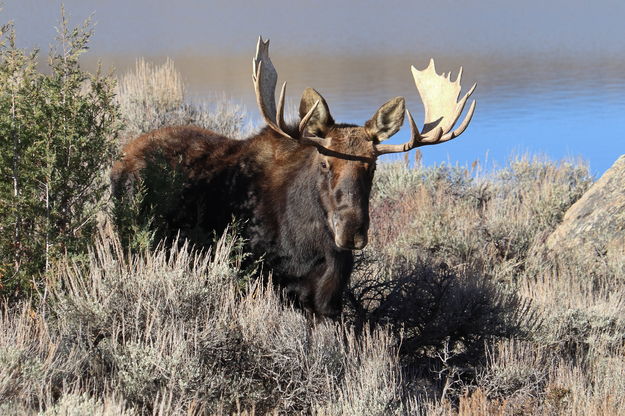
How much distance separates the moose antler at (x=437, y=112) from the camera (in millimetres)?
5992

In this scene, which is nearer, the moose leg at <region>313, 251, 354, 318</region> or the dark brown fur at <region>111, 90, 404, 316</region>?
the dark brown fur at <region>111, 90, 404, 316</region>

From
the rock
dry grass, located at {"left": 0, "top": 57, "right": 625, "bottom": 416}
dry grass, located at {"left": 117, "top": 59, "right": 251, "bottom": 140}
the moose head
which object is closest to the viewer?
dry grass, located at {"left": 0, "top": 57, "right": 625, "bottom": 416}

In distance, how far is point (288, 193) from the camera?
6.29 m

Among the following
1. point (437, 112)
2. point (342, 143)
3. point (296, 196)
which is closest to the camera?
point (342, 143)

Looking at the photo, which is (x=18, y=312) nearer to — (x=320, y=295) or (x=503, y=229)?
(x=320, y=295)

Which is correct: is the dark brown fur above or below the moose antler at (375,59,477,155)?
below

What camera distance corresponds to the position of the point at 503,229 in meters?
9.36

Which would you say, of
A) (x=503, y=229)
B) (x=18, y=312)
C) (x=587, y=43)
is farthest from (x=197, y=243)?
(x=587, y=43)

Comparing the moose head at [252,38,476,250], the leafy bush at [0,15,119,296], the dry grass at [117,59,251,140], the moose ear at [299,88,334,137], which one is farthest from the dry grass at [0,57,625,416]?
the dry grass at [117,59,251,140]

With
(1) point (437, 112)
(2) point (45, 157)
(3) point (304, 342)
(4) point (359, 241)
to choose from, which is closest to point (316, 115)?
(4) point (359, 241)

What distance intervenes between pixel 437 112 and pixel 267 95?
1.38m

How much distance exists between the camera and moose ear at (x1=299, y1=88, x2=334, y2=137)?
5.87 metres

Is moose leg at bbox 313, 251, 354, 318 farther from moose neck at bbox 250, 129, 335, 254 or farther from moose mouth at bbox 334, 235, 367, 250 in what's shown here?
moose mouth at bbox 334, 235, 367, 250

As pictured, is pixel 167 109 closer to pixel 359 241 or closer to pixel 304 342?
pixel 359 241
